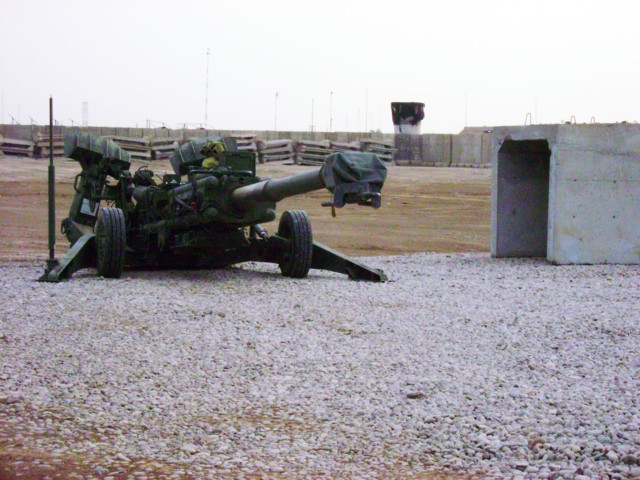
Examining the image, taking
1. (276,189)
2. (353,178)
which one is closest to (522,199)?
(276,189)

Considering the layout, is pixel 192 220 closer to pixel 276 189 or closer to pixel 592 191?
pixel 276 189

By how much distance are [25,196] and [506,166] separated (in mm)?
14081

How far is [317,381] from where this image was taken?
274 inches

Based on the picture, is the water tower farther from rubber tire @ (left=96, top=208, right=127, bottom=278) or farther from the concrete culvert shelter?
rubber tire @ (left=96, top=208, right=127, bottom=278)

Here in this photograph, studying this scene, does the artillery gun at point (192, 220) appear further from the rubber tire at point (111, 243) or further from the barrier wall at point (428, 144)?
the barrier wall at point (428, 144)

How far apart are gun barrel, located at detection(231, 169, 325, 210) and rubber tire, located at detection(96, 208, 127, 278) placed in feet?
5.14

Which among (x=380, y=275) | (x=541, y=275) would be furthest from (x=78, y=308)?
(x=541, y=275)

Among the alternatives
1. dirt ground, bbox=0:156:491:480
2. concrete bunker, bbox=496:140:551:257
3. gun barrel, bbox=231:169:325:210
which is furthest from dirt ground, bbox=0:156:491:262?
gun barrel, bbox=231:169:325:210

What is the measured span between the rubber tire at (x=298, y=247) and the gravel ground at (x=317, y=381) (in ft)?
2.81

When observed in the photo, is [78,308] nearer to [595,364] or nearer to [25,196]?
[595,364]

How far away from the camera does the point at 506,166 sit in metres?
15.8

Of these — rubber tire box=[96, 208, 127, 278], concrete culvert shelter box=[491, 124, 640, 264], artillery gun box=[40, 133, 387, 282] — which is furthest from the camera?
concrete culvert shelter box=[491, 124, 640, 264]

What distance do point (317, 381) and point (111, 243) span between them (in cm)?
558

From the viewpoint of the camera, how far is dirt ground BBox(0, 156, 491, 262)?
18.3 metres
